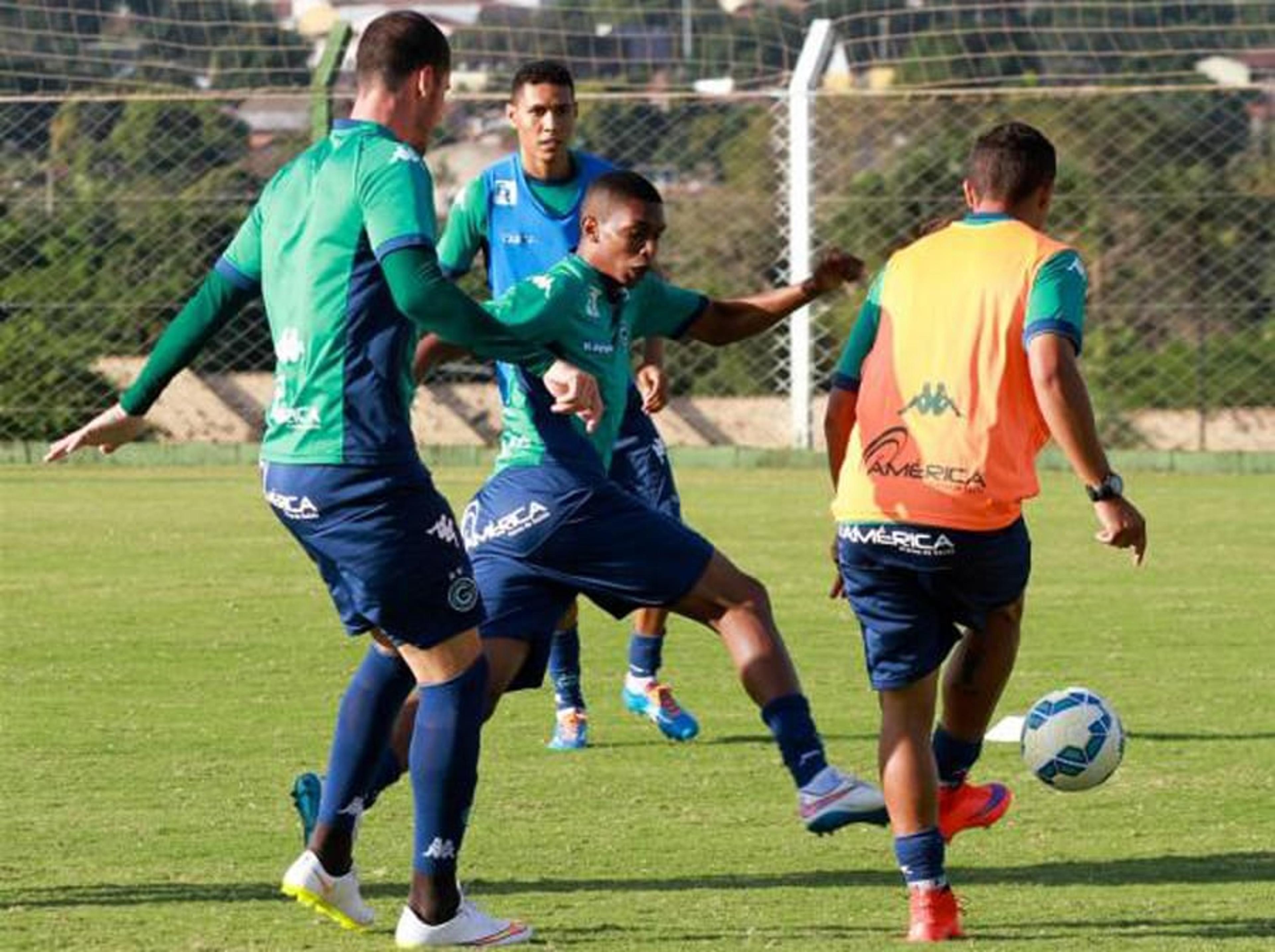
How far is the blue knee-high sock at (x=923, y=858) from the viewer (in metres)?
6.53

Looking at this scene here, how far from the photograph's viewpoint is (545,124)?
9.21m

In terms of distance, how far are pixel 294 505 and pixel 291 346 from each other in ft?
1.18

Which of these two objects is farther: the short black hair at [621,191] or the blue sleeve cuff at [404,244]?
the short black hair at [621,191]

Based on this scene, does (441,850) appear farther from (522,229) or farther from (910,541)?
(522,229)

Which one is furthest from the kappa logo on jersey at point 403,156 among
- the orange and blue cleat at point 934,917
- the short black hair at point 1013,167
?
the orange and blue cleat at point 934,917

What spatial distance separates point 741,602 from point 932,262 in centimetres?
128

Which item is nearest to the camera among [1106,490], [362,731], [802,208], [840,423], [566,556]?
[1106,490]

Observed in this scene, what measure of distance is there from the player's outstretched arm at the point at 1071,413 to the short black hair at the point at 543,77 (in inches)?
121

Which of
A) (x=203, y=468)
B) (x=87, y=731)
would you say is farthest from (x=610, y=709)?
(x=203, y=468)

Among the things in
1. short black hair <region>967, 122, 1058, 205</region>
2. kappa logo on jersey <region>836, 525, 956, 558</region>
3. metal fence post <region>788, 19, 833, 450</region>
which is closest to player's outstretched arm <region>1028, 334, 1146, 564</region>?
kappa logo on jersey <region>836, 525, 956, 558</region>

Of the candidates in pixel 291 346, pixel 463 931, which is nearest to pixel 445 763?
pixel 463 931

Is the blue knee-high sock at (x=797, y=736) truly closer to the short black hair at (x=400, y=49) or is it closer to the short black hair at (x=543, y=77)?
the short black hair at (x=400, y=49)

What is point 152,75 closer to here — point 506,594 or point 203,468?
point 203,468

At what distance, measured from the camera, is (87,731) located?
32.3ft
